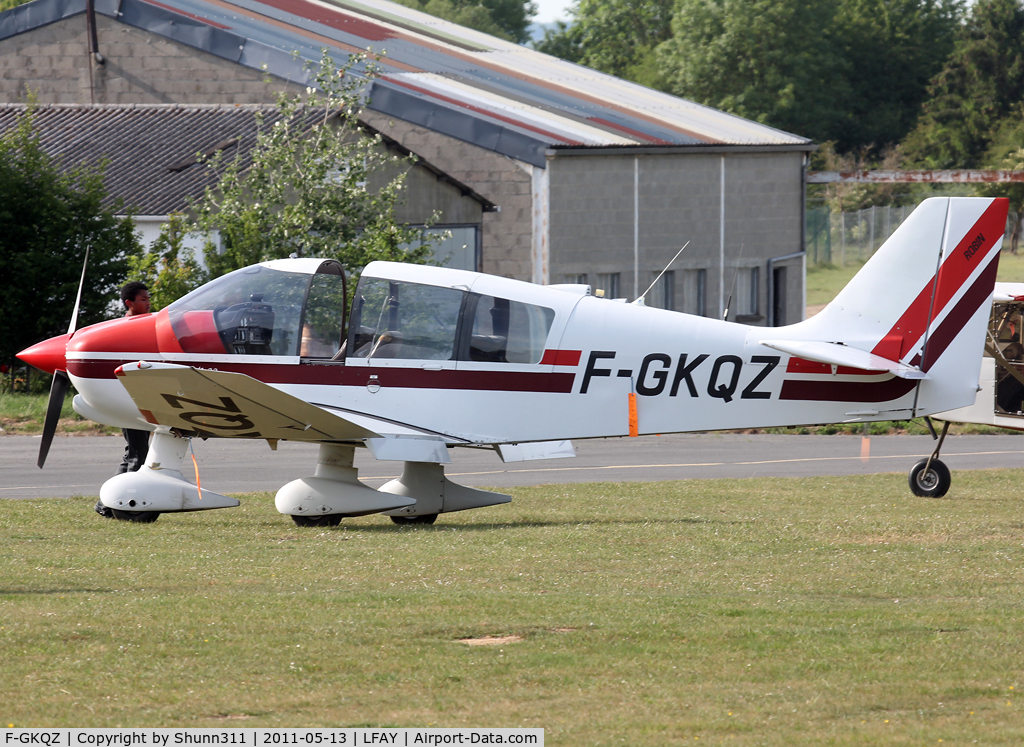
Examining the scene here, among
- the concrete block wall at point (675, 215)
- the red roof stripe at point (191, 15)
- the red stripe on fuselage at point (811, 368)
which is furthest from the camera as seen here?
the red roof stripe at point (191, 15)

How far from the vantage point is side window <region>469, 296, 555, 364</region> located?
39.3 feet

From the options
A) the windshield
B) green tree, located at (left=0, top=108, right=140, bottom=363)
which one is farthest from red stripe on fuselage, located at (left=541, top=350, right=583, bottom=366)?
green tree, located at (left=0, top=108, right=140, bottom=363)

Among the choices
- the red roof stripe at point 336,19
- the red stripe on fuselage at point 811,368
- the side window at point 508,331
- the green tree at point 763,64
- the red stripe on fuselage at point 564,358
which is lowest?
the red stripe on fuselage at point 811,368

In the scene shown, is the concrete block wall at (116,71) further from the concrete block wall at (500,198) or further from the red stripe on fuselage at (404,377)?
the red stripe on fuselage at (404,377)

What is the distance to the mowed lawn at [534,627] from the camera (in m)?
6.09

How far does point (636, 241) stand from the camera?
31156 millimetres

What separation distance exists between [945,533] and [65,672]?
806cm

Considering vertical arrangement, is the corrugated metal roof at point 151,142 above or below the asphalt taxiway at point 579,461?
above

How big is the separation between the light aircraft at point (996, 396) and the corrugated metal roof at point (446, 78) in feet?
46.7

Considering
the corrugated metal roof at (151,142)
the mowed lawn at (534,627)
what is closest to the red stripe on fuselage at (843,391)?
the mowed lawn at (534,627)

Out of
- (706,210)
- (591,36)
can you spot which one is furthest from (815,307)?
(591,36)

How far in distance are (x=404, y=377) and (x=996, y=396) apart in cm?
762

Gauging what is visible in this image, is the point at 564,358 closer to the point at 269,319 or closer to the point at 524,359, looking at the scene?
the point at 524,359

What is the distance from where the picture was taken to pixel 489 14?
10844 centimetres
